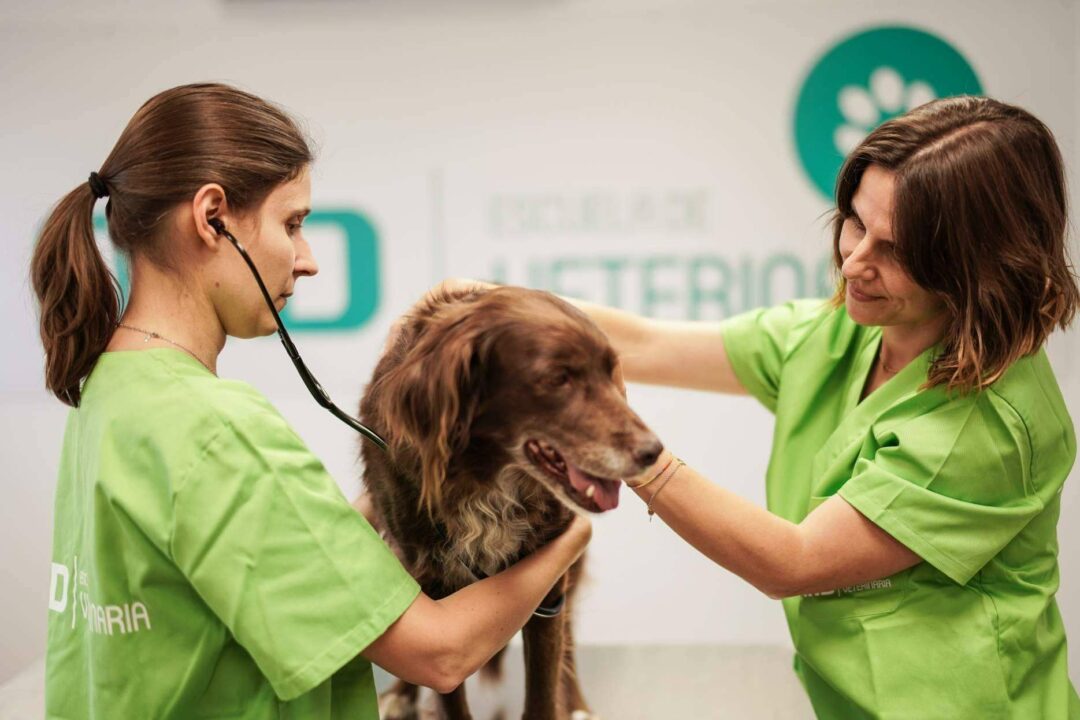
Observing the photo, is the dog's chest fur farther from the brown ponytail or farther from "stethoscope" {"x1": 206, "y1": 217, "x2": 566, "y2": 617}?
the brown ponytail

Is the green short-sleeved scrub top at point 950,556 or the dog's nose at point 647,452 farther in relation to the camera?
the green short-sleeved scrub top at point 950,556

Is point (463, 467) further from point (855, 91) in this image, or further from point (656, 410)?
point (855, 91)

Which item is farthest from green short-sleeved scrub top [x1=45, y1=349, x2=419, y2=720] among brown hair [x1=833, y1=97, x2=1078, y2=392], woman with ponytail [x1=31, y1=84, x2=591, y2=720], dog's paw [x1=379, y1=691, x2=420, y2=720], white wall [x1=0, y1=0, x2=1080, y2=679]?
white wall [x1=0, y1=0, x2=1080, y2=679]

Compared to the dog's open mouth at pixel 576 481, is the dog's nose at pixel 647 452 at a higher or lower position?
higher

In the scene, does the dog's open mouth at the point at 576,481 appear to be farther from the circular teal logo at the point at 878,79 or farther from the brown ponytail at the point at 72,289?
the circular teal logo at the point at 878,79

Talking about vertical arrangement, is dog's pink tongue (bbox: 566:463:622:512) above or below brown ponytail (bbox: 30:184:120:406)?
below

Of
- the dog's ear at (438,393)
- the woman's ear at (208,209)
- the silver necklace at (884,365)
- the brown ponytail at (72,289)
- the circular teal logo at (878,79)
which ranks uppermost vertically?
the circular teal logo at (878,79)

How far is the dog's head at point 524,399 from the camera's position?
3.59 ft

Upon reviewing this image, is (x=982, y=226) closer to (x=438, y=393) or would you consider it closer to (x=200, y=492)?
(x=438, y=393)

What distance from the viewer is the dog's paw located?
5.58ft

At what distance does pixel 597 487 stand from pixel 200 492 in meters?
0.45

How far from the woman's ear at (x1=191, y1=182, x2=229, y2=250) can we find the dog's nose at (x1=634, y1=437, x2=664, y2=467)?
1.78ft

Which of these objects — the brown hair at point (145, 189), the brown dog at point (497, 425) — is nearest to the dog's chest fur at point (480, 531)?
the brown dog at point (497, 425)

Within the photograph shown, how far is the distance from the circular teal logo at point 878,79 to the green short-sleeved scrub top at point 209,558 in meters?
1.77
